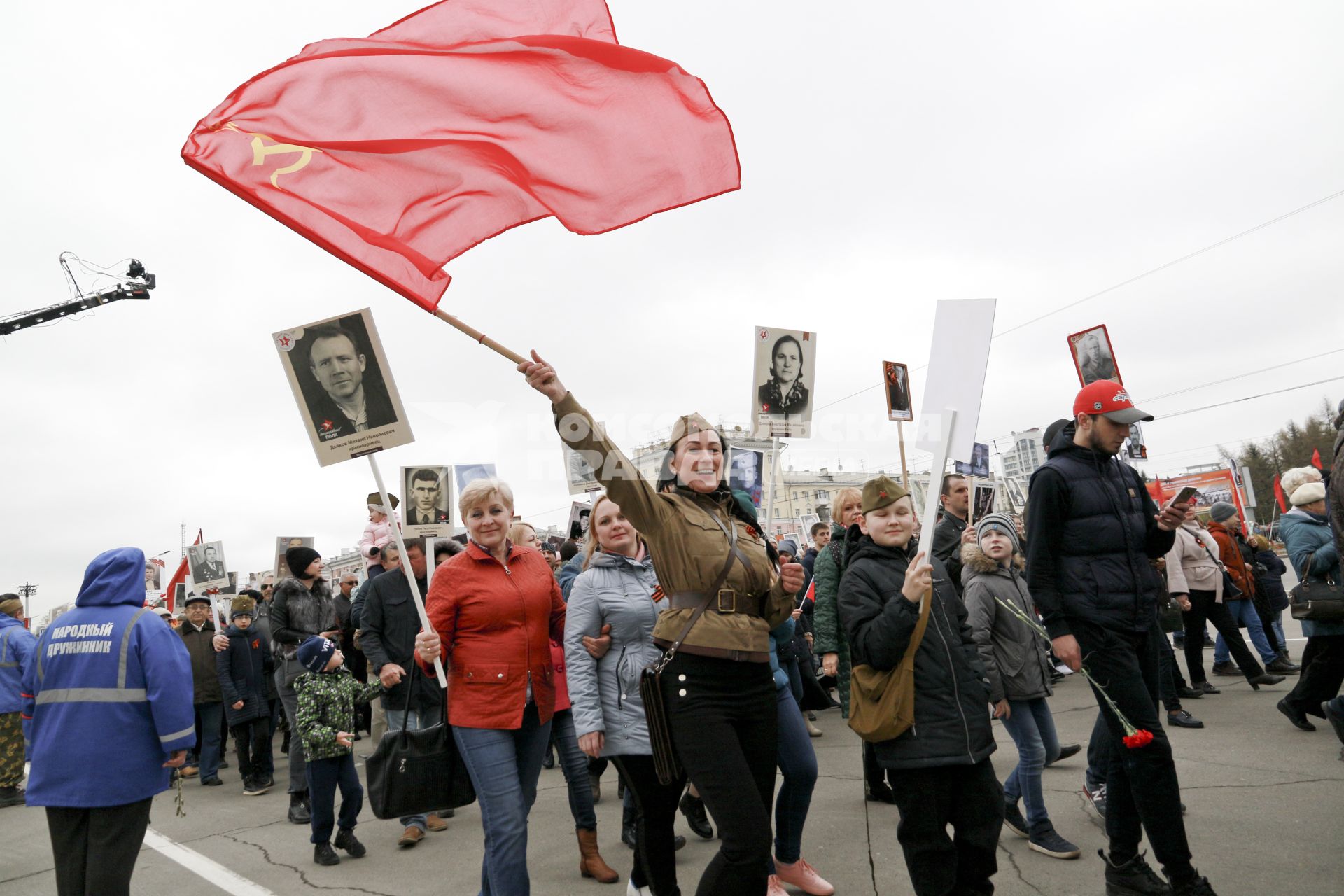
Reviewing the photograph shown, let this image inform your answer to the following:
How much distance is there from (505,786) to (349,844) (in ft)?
8.93

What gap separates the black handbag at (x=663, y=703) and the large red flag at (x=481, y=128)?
164 cm

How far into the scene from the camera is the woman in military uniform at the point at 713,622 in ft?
10.0

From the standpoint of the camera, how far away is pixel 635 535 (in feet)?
15.6

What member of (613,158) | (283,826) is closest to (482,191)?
(613,158)

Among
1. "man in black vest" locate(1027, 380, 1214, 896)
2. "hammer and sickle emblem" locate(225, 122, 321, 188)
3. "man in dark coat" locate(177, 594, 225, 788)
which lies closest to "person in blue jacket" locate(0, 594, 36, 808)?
"man in dark coat" locate(177, 594, 225, 788)

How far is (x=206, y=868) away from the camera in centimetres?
609

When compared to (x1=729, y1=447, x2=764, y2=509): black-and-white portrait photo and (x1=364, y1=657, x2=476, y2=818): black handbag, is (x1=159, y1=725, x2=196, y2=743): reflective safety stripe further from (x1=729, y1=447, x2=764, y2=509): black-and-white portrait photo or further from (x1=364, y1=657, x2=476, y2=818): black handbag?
(x1=729, y1=447, x2=764, y2=509): black-and-white portrait photo

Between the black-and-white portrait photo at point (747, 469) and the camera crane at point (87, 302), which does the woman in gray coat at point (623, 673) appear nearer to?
the black-and-white portrait photo at point (747, 469)

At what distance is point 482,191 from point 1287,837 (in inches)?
198

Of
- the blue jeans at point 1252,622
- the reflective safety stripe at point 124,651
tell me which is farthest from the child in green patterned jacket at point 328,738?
the blue jeans at point 1252,622

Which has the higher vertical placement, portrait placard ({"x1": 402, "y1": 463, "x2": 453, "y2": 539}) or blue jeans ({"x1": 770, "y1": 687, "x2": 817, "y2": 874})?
portrait placard ({"x1": 402, "y1": 463, "x2": 453, "y2": 539})

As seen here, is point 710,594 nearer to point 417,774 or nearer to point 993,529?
point 417,774

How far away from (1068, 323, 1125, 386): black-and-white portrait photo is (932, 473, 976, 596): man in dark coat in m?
2.19

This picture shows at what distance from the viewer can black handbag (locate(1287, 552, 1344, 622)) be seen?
20.5 feet
